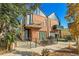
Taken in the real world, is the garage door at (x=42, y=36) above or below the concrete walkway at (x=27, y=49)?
above

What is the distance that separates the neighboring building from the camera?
2.54 metres

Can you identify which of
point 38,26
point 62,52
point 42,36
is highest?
point 38,26

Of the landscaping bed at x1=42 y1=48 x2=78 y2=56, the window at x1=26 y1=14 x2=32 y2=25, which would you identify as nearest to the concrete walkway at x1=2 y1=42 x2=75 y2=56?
the landscaping bed at x1=42 y1=48 x2=78 y2=56

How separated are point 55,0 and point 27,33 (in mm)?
464

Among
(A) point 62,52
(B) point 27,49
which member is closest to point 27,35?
(B) point 27,49

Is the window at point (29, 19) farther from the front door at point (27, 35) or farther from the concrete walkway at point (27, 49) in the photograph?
the concrete walkway at point (27, 49)

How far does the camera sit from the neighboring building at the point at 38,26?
254cm

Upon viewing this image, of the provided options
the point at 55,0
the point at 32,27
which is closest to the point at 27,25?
the point at 32,27

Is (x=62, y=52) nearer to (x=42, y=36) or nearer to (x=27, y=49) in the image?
(x=42, y=36)

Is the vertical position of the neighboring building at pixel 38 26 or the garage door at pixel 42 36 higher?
the neighboring building at pixel 38 26

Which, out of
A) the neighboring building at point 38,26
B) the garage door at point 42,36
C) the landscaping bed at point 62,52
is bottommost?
the landscaping bed at point 62,52

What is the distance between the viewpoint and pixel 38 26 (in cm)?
255

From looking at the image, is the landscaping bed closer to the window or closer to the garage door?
the garage door

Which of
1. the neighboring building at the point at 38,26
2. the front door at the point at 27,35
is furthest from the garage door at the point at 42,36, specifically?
the front door at the point at 27,35
